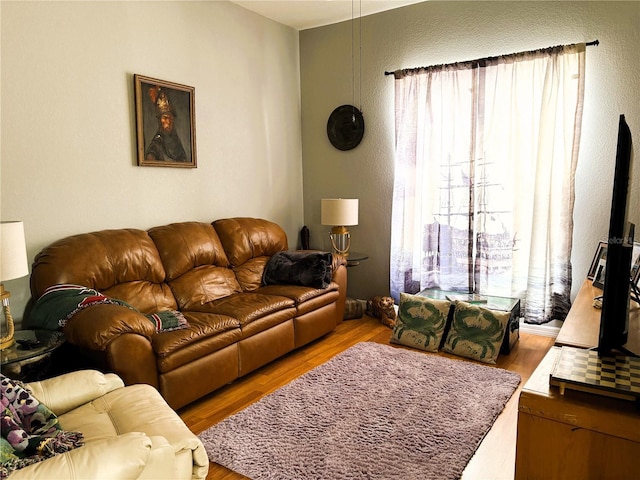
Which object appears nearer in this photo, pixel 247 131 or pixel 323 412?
pixel 323 412

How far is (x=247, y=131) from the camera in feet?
14.5

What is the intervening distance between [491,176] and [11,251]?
343 centimetres

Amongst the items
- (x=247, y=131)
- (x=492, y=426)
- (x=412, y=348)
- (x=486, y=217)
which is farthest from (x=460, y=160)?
(x=492, y=426)

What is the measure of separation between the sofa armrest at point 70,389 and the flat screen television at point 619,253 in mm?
2031

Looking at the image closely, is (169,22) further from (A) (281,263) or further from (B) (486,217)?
(B) (486,217)

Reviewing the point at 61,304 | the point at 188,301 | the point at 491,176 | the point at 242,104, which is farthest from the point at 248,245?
the point at 491,176

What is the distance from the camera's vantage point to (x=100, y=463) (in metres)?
1.33

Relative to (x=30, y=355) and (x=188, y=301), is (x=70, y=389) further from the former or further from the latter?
(x=188, y=301)

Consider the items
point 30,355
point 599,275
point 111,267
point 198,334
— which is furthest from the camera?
point 599,275

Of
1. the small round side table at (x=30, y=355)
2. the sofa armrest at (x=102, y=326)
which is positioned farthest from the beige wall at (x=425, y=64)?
the small round side table at (x=30, y=355)

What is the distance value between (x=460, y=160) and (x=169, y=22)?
8.64 feet

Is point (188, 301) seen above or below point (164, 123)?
below

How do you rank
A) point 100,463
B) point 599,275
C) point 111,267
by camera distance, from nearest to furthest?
1. point 100,463
2. point 111,267
3. point 599,275

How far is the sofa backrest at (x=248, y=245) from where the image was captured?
3.92m
